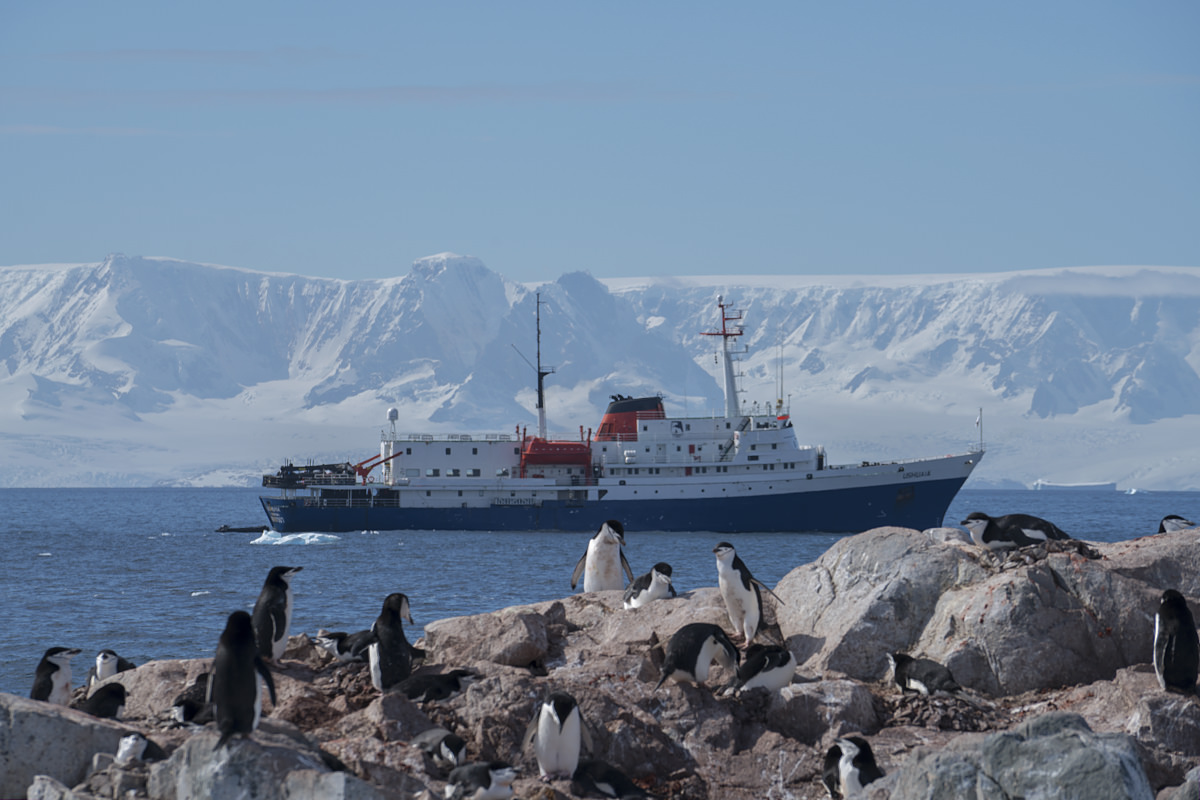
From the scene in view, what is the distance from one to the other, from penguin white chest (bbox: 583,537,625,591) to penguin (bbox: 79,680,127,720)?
23.8 ft

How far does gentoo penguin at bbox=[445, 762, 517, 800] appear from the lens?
885 centimetres

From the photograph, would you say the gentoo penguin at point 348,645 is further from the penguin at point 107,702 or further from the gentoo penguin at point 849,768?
the gentoo penguin at point 849,768

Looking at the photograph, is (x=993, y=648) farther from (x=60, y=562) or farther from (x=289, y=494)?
(x=289, y=494)

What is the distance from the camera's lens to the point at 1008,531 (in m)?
13.9

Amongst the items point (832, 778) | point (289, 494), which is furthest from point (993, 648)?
point (289, 494)

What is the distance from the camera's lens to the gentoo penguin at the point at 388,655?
1102 cm

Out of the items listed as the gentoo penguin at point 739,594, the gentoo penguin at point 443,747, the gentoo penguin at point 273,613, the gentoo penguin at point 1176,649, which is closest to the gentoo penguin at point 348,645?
the gentoo penguin at point 273,613

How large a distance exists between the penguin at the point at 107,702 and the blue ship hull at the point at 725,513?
46.3 m

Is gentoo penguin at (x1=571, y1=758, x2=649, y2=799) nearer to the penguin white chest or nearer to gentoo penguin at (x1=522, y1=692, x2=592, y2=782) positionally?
gentoo penguin at (x1=522, y1=692, x2=592, y2=782)

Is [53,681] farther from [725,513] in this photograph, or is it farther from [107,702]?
[725,513]

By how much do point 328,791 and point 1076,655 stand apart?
25.7 ft

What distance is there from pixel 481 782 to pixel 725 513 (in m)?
49.9

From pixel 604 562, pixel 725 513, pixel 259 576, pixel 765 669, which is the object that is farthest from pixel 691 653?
pixel 725 513

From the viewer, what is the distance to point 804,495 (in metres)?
Answer: 58.0
